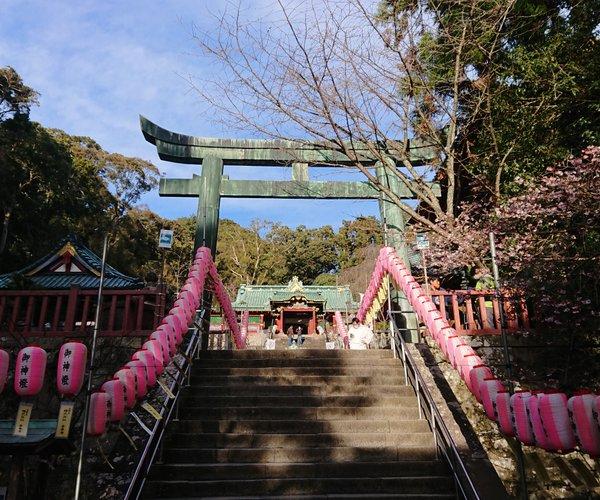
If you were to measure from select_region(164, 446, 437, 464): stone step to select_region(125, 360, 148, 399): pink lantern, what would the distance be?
0.71 metres

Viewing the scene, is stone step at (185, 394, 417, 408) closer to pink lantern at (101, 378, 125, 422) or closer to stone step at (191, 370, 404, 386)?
stone step at (191, 370, 404, 386)

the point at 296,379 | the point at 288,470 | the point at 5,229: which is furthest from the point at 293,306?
the point at 288,470

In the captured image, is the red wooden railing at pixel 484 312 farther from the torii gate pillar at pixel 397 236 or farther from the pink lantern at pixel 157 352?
the pink lantern at pixel 157 352

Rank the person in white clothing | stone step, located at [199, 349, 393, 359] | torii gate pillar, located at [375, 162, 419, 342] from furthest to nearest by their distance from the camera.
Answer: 1. the person in white clothing
2. torii gate pillar, located at [375, 162, 419, 342]
3. stone step, located at [199, 349, 393, 359]

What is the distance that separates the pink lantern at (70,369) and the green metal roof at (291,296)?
74.9 ft

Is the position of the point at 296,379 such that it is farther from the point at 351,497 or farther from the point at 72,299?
the point at 72,299

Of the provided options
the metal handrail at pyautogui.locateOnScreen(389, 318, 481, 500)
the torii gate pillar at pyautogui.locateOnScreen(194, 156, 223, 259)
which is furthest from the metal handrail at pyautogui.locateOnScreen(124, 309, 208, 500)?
the torii gate pillar at pyautogui.locateOnScreen(194, 156, 223, 259)

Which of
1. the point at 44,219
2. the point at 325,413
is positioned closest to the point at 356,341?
the point at 325,413

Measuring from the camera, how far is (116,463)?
5066 millimetres

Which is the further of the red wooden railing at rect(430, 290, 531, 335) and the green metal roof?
the green metal roof

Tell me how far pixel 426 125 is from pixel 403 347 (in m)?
3.95

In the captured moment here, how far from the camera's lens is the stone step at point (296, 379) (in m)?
6.01

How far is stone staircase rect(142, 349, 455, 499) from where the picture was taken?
423cm

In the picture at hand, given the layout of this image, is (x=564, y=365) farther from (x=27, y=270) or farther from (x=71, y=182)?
(x=71, y=182)
